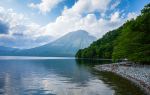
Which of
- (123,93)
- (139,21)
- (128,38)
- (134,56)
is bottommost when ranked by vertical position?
(123,93)

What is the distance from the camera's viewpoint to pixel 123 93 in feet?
119

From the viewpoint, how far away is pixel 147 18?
257 ft

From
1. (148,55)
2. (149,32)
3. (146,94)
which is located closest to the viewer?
(146,94)

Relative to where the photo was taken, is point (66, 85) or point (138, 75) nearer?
point (66, 85)

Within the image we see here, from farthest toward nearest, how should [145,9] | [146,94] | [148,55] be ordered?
[145,9] < [148,55] < [146,94]

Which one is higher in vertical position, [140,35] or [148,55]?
[140,35]

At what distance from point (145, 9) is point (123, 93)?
56180mm

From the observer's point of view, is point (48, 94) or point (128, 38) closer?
point (48, 94)

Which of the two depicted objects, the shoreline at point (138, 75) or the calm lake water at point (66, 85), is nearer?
the calm lake water at point (66, 85)

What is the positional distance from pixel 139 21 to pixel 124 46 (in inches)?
339

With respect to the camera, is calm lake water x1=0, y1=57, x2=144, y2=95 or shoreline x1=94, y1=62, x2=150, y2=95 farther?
shoreline x1=94, y1=62, x2=150, y2=95

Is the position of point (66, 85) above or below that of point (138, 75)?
below

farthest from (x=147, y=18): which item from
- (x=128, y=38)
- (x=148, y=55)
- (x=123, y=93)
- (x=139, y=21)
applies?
(x=123, y=93)

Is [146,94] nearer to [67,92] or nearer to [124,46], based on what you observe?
[67,92]
